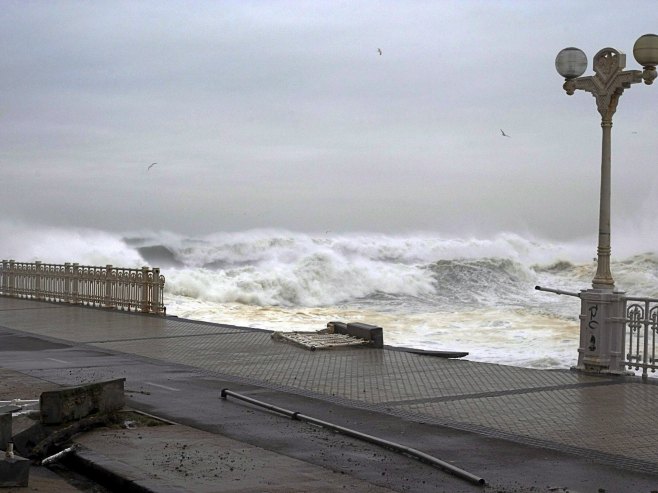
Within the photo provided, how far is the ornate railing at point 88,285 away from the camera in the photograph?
23906 millimetres

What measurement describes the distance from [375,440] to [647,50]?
779 centimetres

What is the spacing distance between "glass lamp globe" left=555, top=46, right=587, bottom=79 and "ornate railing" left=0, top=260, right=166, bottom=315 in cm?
1311

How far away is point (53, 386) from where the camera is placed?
11.2 meters

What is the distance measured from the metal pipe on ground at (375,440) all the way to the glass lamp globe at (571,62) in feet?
23.7

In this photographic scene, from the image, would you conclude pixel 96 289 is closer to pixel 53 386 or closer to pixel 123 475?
pixel 53 386

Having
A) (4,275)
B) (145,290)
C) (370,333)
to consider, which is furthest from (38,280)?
(370,333)

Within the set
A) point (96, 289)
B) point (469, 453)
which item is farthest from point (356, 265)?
point (469, 453)

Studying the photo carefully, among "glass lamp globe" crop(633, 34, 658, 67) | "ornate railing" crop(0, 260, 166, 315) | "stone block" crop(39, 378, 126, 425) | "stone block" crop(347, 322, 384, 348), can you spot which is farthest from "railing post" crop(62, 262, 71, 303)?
"glass lamp globe" crop(633, 34, 658, 67)

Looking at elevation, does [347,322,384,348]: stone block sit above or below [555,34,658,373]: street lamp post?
below

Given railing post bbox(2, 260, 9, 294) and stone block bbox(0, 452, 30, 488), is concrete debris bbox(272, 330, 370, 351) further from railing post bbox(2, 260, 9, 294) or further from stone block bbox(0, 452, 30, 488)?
railing post bbox(2, 260, 9, 294)

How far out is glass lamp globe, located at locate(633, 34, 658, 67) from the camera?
1269 cm

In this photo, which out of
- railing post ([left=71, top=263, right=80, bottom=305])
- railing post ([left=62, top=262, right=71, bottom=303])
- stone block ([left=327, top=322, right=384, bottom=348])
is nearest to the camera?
stone block ([left=327, top=322, right=384, bottom=348])

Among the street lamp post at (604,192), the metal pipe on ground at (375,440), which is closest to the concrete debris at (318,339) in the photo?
the street lamp post at (604,192)

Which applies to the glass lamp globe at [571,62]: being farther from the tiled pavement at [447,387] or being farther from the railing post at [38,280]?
the railing post at [38,280]
